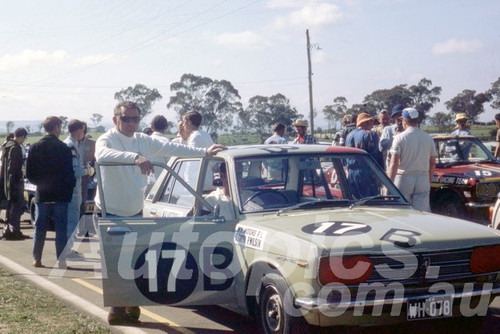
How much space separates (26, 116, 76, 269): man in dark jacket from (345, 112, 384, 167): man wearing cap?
3.79m

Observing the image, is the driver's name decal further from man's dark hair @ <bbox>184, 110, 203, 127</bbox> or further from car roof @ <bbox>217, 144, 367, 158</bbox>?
man's dark hair @ <bbox>184, 110, 203, 127</bbox>

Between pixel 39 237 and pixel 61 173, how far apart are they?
2.85ft

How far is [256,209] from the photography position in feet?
19.4

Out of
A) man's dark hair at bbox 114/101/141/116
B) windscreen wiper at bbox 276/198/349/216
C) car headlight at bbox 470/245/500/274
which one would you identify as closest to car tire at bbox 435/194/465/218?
windscreen wiper at bbox 276/198/349/216

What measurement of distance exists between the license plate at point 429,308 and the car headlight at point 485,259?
1.11 ft

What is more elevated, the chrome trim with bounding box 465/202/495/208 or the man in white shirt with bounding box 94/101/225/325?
the man in white shirt with bounding box 94/101/225/325

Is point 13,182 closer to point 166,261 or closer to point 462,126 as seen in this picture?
point 166,261

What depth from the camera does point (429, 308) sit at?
196 inches

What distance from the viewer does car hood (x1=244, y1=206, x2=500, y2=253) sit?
5000 millimetres

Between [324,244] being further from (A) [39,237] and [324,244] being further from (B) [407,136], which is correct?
(A) [39,237]

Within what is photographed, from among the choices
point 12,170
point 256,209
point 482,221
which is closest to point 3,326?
point 256,209

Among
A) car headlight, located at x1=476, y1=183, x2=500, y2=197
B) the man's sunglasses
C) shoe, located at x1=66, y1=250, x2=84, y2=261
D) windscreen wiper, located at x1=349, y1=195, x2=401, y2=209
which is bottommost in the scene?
shoe, located at x1=66, y1=250, x2=84, y2=261

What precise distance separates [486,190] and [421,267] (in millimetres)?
6823

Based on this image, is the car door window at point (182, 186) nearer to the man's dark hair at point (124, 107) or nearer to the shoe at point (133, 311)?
the man's dark hair at point (124, 107)
